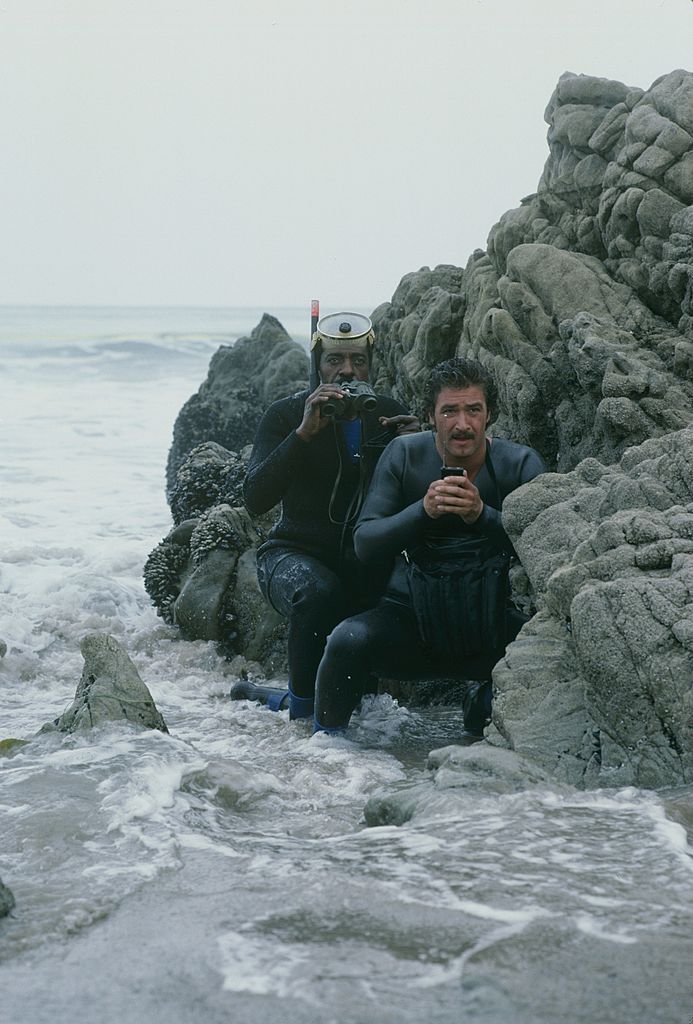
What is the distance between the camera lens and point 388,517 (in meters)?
5.66

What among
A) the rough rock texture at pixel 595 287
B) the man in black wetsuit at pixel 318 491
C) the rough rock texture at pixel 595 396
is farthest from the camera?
the rough rock texture at pixel 595 287

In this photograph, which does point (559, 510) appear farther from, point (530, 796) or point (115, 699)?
point (115, 699)

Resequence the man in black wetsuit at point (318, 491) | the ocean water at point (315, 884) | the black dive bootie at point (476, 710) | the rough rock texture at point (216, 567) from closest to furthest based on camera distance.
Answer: the ocean water at point (315, 884) < the black dive bootie at point (476, 710) < the man in black wetsuit at point (318, 491) < the rough rock texture at point (216, 567)

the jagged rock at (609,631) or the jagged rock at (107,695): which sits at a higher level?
the jagged rock at (609,631)

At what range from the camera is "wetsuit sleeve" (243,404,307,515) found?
21.1ft

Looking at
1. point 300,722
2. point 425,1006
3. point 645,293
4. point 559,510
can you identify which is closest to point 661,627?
point 559,510

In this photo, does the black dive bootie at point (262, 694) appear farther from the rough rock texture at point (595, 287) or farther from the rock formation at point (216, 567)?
the rough rock texture at point (595, 287)

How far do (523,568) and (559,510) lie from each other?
0.44m

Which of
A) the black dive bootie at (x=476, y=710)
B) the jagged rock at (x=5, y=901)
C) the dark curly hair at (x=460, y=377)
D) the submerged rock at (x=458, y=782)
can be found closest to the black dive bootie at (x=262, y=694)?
the black dive bootie at (x=476, y=710)

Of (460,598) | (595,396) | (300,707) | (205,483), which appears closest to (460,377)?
(460,598)

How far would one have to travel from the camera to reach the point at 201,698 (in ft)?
24.1

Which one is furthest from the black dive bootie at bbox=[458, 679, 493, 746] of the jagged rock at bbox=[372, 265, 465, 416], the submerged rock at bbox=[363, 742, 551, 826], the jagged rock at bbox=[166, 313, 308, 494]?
the jagged rock at bbox=[166, 313, 308, 494]

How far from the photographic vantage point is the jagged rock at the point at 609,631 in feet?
13.7

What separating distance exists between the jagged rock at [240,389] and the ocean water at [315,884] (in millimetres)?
6624
